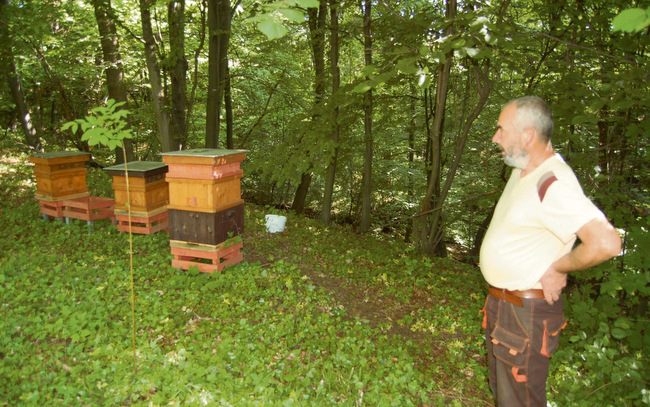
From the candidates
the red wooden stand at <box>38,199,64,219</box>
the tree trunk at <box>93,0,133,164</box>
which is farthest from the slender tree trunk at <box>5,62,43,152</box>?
the red wooden stand at <box>38,199,64,219</box>

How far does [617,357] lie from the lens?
12.9ft

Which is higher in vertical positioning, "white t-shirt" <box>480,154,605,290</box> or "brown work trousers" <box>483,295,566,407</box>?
"white t-shirt" <box>480,154,605,290</box>

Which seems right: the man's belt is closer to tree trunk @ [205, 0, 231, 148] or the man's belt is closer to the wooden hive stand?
the wooden hive stand

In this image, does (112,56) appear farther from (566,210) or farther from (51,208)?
(566,210)

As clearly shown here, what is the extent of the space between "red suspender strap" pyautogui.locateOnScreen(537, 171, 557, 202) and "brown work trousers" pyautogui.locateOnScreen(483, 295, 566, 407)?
25.6 inches

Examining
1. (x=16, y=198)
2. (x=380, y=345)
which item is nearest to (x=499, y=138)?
(x=380, y=345)

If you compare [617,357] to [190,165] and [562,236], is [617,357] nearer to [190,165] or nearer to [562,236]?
[562,236]

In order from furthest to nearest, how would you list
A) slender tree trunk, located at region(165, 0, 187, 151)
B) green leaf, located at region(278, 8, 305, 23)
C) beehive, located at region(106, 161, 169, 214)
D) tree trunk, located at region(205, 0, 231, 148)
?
tree trunk, located at region(205, 0, 231, 148)
slender tree trunk, located at region(165, 0, 187, 151)
beehive, located at region(106, 161, 169, 214)
green leaf, located at region(278, 8, 305, 23)

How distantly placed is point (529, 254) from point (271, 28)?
1.85 metres

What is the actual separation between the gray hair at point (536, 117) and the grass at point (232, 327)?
246 cm

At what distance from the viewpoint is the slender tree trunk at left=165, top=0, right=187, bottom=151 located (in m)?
8.53

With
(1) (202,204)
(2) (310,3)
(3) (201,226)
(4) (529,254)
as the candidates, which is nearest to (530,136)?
(4) (529,254)

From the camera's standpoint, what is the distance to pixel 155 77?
8305 mm

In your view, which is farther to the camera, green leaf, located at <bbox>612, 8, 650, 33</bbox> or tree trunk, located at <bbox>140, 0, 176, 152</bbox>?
tree trunk, located at <bbox>140, 0, 176, 152</bbox>
